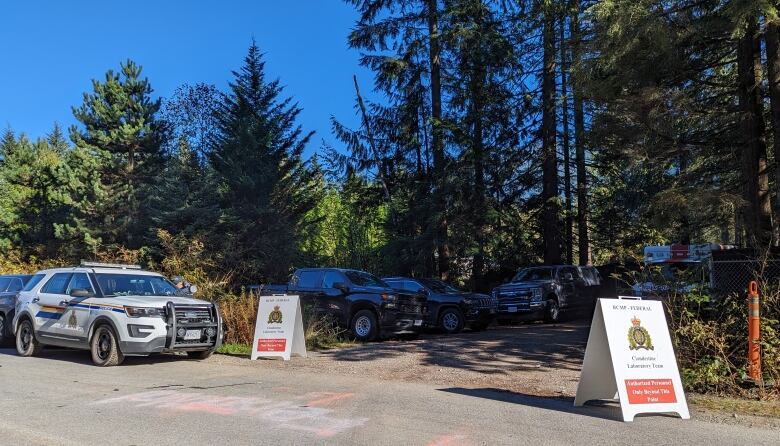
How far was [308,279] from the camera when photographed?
629 inches

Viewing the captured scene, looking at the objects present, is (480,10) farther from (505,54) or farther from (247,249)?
(247,249)

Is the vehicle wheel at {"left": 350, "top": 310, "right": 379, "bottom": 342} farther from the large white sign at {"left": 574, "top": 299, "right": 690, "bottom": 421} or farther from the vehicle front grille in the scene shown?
the large white sign at {"left": 574, "top": 299, "right": 690, "bottom": 421}

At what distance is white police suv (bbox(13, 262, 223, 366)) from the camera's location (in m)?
10.6

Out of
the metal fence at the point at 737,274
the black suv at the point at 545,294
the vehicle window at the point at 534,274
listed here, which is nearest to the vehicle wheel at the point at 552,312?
the black suv at the point at 545,294

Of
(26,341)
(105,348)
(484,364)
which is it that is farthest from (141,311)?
(484,364)

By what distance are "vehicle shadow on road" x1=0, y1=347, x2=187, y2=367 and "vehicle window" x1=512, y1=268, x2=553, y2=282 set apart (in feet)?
41.4

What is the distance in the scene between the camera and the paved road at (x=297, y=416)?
6.05 m

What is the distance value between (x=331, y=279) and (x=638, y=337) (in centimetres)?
952

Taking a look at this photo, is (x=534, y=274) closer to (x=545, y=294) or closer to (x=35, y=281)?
(x=545, y=294)

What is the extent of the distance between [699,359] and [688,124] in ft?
24.6

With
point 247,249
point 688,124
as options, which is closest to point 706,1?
point 688,124

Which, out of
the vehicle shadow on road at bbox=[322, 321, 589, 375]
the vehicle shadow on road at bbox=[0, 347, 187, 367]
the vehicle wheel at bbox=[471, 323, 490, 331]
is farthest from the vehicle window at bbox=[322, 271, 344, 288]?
the vehicle wheel at bbox=[471, 323, 490, 331]

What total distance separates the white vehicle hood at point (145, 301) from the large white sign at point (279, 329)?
126 centimetres

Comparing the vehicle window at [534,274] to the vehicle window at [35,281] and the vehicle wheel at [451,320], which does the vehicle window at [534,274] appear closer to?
the vehicle wheel at [451,320]
